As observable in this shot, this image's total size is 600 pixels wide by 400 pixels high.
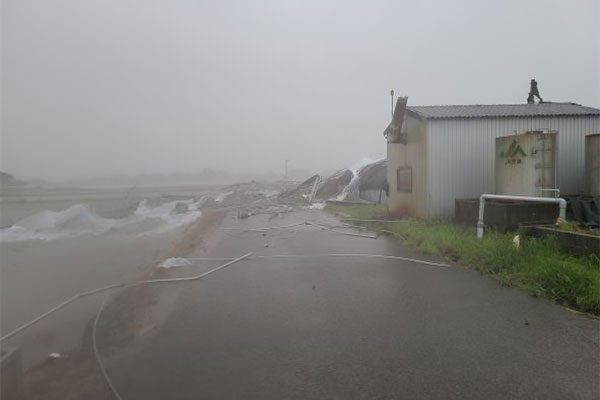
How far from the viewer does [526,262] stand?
584cm

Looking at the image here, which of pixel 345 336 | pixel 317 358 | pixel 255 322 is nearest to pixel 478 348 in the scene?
pixel 345 336

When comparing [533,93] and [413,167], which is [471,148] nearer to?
[413,167]

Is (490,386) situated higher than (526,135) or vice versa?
(526,135)

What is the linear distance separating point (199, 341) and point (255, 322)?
757mm

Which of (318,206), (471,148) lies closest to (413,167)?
(471,148)

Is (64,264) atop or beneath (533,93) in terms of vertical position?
beneath

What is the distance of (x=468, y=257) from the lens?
22.3 feet

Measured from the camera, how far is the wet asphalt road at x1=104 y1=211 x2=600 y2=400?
2988mm

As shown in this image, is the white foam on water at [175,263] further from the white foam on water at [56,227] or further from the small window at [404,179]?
the white foam on water at [56,227]

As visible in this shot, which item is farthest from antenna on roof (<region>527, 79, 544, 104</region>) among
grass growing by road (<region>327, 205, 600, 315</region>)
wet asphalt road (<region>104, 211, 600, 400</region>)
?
wet asphalt road (<region>104, 211, 600, 400</region>)

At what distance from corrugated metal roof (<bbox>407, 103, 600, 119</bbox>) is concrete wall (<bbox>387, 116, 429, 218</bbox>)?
0.56m

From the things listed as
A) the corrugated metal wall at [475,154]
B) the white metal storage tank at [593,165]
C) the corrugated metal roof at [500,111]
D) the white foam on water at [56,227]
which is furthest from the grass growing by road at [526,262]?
the white foam on water at [56,227]

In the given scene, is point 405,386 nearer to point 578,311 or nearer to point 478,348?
point 478,348

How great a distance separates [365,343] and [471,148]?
31.1 ft
